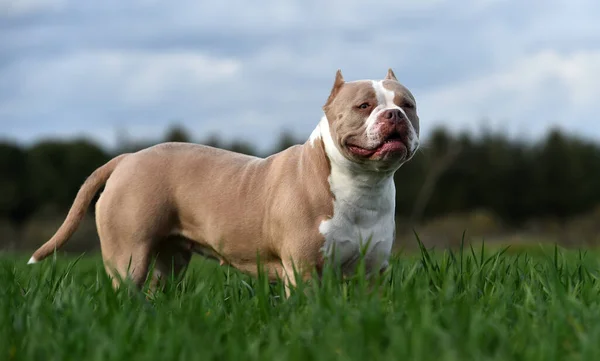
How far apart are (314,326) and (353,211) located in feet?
4.46

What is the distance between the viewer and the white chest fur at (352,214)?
4.25 meters

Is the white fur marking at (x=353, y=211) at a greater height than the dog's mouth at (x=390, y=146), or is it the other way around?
the dog's mouth at (x=390, y=146)

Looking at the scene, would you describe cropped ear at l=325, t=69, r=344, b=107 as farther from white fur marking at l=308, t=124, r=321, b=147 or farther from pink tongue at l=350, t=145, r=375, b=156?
pink tongue at l=350, t=145, r=375, b=156

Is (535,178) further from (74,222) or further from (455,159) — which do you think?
(74,222)

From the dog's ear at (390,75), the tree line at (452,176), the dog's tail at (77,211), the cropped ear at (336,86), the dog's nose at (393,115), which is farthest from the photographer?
the tree line at (452,176)

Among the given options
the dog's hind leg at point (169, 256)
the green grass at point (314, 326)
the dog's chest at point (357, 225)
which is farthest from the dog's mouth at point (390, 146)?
the dog's hind leg at point (169, 256)

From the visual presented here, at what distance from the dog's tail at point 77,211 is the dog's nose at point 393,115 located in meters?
2.26

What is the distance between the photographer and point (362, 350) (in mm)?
2666

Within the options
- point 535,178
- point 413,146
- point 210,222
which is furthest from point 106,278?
point 535,178

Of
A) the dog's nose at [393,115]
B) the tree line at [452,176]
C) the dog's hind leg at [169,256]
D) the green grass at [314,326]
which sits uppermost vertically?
the dog's nose at [393,115]

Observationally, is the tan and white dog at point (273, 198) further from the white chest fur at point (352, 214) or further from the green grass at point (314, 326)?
the green grass at point (314, 326)

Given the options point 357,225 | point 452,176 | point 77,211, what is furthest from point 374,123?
point 452,176

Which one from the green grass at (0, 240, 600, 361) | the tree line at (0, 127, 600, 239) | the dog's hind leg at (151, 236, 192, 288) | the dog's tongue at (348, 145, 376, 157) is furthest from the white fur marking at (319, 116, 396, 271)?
the tree line at (0, 127, 600, 239)

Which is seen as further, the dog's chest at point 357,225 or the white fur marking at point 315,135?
the white fur marking at point 315,135
